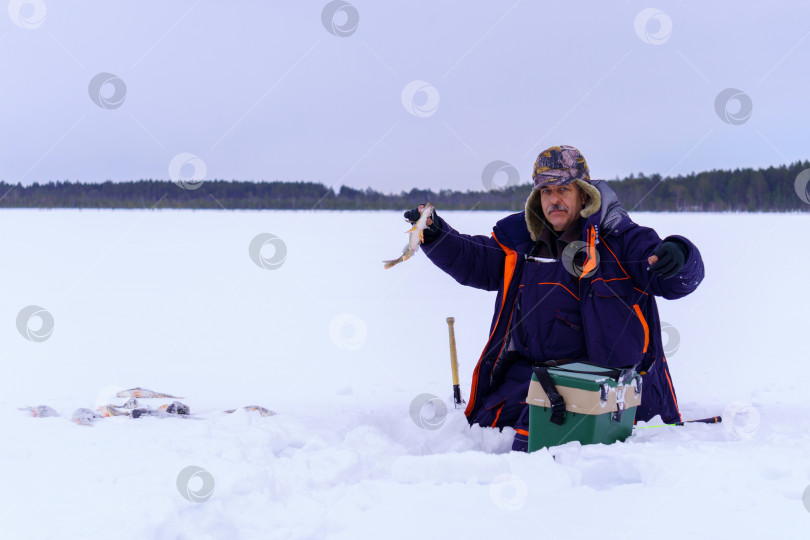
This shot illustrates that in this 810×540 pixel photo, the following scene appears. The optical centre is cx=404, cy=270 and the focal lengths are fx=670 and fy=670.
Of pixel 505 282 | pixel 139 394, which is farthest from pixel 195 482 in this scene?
pixel 505 282

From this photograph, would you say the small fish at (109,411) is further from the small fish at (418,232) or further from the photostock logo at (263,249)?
the photostock logo at (263,249)

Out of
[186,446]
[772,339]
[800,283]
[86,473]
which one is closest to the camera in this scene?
[86,473]

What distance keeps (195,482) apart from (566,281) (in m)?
2.07

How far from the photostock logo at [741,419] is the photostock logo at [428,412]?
1.53 m

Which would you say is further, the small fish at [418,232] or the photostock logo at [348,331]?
the photostock logo at [348,331]

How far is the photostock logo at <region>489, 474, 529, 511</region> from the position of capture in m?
2.28

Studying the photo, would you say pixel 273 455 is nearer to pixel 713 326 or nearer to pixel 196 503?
pixel 196 503

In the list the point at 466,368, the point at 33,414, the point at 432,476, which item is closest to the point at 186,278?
the point at 466,368

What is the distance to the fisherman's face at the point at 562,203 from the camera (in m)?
3.67

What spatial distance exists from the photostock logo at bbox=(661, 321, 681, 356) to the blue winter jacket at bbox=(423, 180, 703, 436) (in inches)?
105

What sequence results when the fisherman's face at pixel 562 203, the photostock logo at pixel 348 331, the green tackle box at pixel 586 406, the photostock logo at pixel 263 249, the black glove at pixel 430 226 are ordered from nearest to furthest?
the green tackle box at pixel 586 406, the fisherman's face at pixel 562 203, the black glove at pixel 430 226, the photostock logo at pixel 348 331, the photostock logo at pixel 263 249

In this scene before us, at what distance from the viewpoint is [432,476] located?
2.65 meters

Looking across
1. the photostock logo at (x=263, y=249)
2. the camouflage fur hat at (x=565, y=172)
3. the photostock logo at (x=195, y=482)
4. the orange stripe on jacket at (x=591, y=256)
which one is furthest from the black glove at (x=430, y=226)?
the photostock logo at (x=263, y=249)

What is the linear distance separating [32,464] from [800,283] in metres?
10.8
